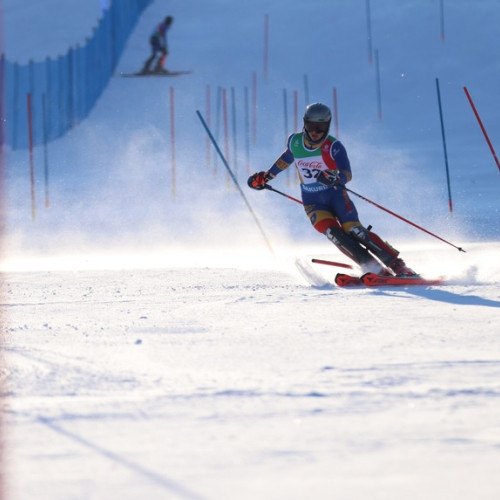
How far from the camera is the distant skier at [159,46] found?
66.2ft

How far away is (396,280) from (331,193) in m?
0.86

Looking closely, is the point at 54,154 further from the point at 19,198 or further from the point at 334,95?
the point at 334,95

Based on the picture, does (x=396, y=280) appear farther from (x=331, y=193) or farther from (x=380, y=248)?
(x=331, y=193)

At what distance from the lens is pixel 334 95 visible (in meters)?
19.8

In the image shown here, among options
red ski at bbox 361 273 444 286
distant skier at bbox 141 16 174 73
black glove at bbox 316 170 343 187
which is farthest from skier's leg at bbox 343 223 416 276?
distant skier at bbox 141 16 174 73

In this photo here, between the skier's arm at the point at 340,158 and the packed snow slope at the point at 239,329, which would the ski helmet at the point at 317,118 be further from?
the packed snow slope at the point at 239,329

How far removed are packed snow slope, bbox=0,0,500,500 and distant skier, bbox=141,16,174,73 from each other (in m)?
2.00

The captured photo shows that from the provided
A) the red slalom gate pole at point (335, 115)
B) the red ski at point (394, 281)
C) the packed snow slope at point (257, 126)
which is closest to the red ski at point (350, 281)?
the red ski at point (394, 281)

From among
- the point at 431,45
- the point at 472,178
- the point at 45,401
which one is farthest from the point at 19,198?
the point at 45,401

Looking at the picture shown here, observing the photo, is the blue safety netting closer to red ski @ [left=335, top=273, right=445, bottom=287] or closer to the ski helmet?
the ski helmet

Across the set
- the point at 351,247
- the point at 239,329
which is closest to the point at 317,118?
the point at 351,247

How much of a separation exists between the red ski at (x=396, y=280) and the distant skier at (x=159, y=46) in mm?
14047

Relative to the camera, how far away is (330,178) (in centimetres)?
700

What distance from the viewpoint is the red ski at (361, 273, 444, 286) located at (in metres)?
6.69
